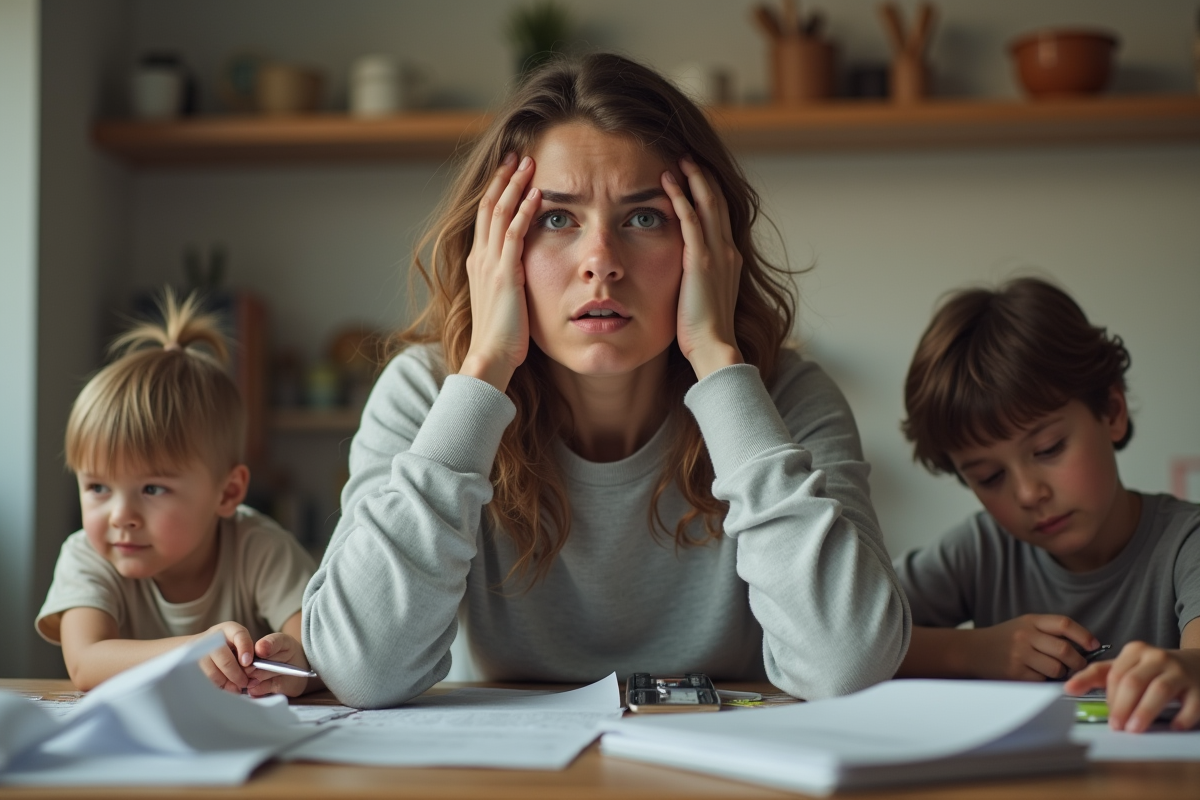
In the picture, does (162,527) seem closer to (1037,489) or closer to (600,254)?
(600,254)

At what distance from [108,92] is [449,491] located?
236cm

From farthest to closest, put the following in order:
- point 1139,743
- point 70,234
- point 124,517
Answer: point 70,234
point 124,517
point 1139,743

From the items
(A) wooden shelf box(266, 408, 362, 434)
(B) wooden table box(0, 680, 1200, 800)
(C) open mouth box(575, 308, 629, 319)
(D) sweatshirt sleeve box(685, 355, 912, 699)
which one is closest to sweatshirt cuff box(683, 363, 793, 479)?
(D) sweatshirt sleeve box(685, 355, 912, 699)

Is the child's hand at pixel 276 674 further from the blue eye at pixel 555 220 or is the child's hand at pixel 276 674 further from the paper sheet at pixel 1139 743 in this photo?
the paper sheet at pixel 1139 743

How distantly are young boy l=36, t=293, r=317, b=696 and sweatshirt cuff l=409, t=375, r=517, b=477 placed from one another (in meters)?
0.36

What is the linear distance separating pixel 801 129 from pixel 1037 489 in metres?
1.57

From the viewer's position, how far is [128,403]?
1.37 meters

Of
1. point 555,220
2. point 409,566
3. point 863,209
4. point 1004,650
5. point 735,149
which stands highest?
point 735,149

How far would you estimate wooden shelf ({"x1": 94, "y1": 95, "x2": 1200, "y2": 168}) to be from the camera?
268cm

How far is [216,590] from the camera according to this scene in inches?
55.7

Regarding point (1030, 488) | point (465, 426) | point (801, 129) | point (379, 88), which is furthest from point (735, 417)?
point (379, 88)

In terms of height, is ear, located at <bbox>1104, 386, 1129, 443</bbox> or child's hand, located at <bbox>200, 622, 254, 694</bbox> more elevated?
ear, located at <bbox>1104, 386, 1129, 443</bbox>

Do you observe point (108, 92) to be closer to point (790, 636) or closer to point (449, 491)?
point (449, 491)

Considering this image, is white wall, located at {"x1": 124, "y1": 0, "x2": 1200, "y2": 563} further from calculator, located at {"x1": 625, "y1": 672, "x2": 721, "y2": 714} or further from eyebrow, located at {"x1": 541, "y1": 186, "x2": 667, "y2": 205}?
calculator, located at {"x1": 625, "y1": 672, "x2": 721, "y2": 714}
